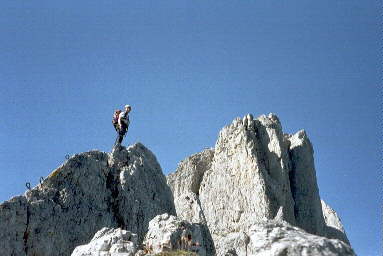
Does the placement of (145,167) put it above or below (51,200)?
above

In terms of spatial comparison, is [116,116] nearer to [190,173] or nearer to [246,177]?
[246,177]

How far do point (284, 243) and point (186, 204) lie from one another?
57.1 meters

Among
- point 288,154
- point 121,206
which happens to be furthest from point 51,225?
point 288,154

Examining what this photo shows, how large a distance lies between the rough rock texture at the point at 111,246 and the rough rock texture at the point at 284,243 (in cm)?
935

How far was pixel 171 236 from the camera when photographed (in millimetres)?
24156

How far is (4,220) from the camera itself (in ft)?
105

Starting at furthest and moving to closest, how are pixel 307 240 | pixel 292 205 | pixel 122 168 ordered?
1. pixel 292 205
2. pixel 122 168
3. pixel 307 240

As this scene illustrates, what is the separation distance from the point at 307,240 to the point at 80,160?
95.3 feet

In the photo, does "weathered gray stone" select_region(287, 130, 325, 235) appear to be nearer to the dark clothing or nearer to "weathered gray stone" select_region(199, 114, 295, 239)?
"weathered gray stone" select_region(199, 114, 295, 239)

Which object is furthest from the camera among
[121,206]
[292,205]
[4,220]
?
[292,205]

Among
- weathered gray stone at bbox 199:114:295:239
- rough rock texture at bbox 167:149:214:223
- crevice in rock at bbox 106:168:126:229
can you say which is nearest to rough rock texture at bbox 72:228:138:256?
crevice in rock at bbox 106:168:126:229

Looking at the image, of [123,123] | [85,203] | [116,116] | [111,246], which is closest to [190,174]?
[116,116]

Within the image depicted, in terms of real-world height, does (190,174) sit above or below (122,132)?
above

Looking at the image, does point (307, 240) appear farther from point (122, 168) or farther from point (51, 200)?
point (122, 168)
